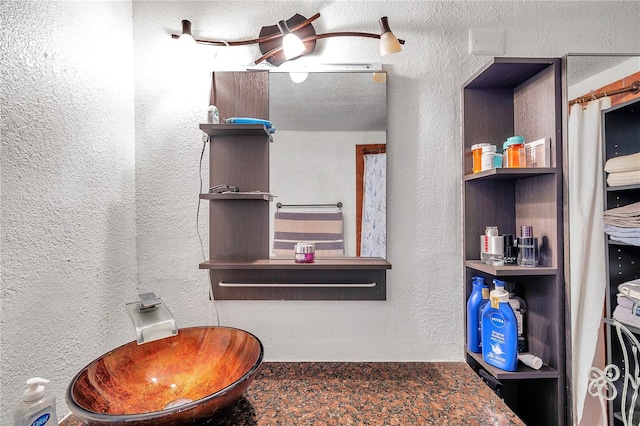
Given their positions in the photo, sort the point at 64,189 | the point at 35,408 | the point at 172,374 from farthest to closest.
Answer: the point at 172,374 → the point at 64,189 → the point at 35,408

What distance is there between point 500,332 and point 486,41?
3.69 ft

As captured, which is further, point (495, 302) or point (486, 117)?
point (486, 117)

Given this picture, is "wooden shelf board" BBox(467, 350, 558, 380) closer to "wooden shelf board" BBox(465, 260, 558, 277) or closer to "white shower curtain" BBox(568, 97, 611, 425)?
"white shower curtain" BBox(568, 97, 611, 425)

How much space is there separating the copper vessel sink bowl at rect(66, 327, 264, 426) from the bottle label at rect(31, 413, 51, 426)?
0.05 meters

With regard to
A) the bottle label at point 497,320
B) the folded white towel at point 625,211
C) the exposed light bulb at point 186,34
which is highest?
the exposed light bulb at point 186,34

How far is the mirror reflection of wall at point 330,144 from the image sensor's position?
1252 millimetres

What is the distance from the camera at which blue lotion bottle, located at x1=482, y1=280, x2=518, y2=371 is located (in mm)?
1055

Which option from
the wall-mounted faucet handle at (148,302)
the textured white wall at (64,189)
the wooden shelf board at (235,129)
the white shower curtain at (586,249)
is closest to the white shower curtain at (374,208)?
the wooden shelf board at (235,129)

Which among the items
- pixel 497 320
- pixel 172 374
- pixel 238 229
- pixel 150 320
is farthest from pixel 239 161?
pixel 497 320

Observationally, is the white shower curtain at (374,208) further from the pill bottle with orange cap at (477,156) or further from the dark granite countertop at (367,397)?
the dark granite countertop at (367,397)

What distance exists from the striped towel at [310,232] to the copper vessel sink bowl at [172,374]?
0.38m

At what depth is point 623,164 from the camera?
43.8 inches

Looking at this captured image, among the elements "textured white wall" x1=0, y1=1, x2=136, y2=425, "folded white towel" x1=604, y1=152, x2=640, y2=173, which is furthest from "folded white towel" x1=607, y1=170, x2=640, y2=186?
"textured white wall" x1=0, y1=1, x2=136, y2=425

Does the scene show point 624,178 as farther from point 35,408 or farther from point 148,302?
point 35,408
